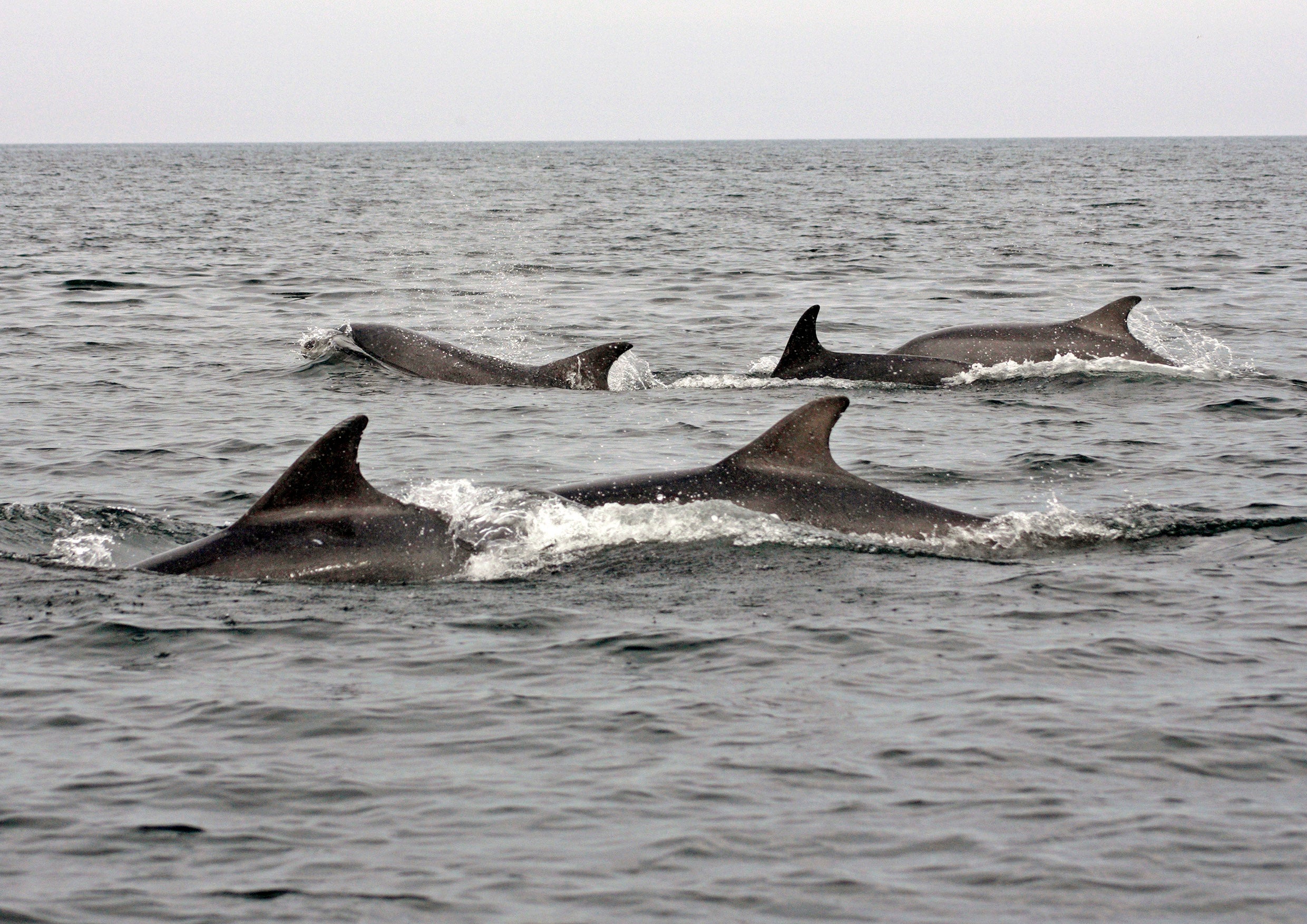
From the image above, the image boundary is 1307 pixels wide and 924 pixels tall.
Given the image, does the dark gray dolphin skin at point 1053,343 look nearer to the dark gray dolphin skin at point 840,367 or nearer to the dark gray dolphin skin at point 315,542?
the dark gray dolphin skin at point 840,367

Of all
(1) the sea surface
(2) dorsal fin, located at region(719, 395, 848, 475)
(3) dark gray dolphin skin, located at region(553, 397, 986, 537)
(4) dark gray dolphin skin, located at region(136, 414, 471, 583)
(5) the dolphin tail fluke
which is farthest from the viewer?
(5) the dolphin tail fluke

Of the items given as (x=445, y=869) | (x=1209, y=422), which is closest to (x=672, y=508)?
(x=445, y=869)

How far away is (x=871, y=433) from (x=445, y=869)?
32.0 ft

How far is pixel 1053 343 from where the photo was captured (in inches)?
729

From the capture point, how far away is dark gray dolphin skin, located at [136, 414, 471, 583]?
369 inches

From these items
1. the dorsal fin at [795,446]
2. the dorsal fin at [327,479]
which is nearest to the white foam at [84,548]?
the dorsal fin at [327,479]

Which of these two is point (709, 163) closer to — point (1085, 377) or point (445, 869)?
point (1085, 377)

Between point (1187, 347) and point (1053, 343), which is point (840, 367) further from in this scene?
point (1187, 347)

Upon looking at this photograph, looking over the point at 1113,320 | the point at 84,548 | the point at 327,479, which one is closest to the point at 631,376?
the point at 1113,320

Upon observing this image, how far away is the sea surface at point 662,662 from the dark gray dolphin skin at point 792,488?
127 mm

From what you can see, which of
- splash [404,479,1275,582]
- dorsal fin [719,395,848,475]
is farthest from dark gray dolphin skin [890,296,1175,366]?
dorsal fin [719,395,848,475]

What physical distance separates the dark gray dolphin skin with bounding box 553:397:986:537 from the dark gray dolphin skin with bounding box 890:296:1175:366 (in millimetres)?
8482

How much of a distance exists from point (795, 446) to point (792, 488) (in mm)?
266

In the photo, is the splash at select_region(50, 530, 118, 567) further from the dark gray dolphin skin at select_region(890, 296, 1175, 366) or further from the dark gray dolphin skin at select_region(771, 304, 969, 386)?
the dark gray dolphin skin at select_region(890, 296, 1175, 366)
